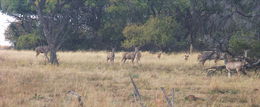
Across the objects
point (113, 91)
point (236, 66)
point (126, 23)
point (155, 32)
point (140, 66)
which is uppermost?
point (126, 23)

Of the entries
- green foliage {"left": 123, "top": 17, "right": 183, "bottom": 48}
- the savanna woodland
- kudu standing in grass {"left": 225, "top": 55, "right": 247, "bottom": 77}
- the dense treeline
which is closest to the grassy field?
the savanna woodland

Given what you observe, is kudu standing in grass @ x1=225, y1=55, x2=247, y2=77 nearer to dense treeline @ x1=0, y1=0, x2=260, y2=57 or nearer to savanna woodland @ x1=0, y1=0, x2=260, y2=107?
savanna woodland @ x1=0, y1=0, x2=260, y2=107

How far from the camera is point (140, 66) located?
21.7 meters

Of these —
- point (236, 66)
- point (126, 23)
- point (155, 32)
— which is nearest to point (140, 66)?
point (236, 66)

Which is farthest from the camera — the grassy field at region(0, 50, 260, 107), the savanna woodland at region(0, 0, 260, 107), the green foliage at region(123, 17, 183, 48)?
the green foliage at region(123, 17, 183, 48)

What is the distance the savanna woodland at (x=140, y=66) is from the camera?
10.6 m

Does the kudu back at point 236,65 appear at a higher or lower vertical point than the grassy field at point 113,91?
higher

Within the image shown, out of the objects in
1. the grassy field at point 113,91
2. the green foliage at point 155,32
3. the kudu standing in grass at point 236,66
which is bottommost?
the grassy field at point 113,91

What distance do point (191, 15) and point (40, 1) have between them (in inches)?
748

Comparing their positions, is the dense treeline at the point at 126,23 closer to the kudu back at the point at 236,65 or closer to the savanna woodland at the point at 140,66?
the savanna woodland at the point at 140,66

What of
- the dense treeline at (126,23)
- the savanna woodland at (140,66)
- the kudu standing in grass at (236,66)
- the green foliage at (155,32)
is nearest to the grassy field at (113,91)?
the savanna woodland at (140,66)

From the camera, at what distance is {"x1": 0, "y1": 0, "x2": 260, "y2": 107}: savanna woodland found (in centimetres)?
1055

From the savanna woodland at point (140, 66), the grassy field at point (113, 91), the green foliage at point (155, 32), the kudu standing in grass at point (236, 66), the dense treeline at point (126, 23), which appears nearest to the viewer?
the grassy field at point (113, 91)

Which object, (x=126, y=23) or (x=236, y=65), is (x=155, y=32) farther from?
(x=236, y=65)
